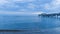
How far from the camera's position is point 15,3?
1965mm

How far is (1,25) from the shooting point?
6.45 feet

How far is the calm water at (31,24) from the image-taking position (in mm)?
1950

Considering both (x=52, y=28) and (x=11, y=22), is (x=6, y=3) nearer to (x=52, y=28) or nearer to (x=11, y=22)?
(x=11, y=22)

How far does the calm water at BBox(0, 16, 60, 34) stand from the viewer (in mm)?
1950

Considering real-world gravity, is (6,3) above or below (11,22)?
above

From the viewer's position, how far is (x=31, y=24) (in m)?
1.98

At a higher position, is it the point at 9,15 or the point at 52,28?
the point at 9,15

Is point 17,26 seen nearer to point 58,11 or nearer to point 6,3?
point 6,3

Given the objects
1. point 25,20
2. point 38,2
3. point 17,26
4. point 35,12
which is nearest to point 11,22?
point 17,26

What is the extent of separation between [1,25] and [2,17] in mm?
157

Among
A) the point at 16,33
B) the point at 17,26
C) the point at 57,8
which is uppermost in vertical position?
the point at 57,8

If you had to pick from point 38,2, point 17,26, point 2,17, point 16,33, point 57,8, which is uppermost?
point 38,2

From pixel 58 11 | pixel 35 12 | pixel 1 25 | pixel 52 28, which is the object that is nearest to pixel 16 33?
pixel 1 25

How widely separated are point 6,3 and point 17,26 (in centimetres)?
49
